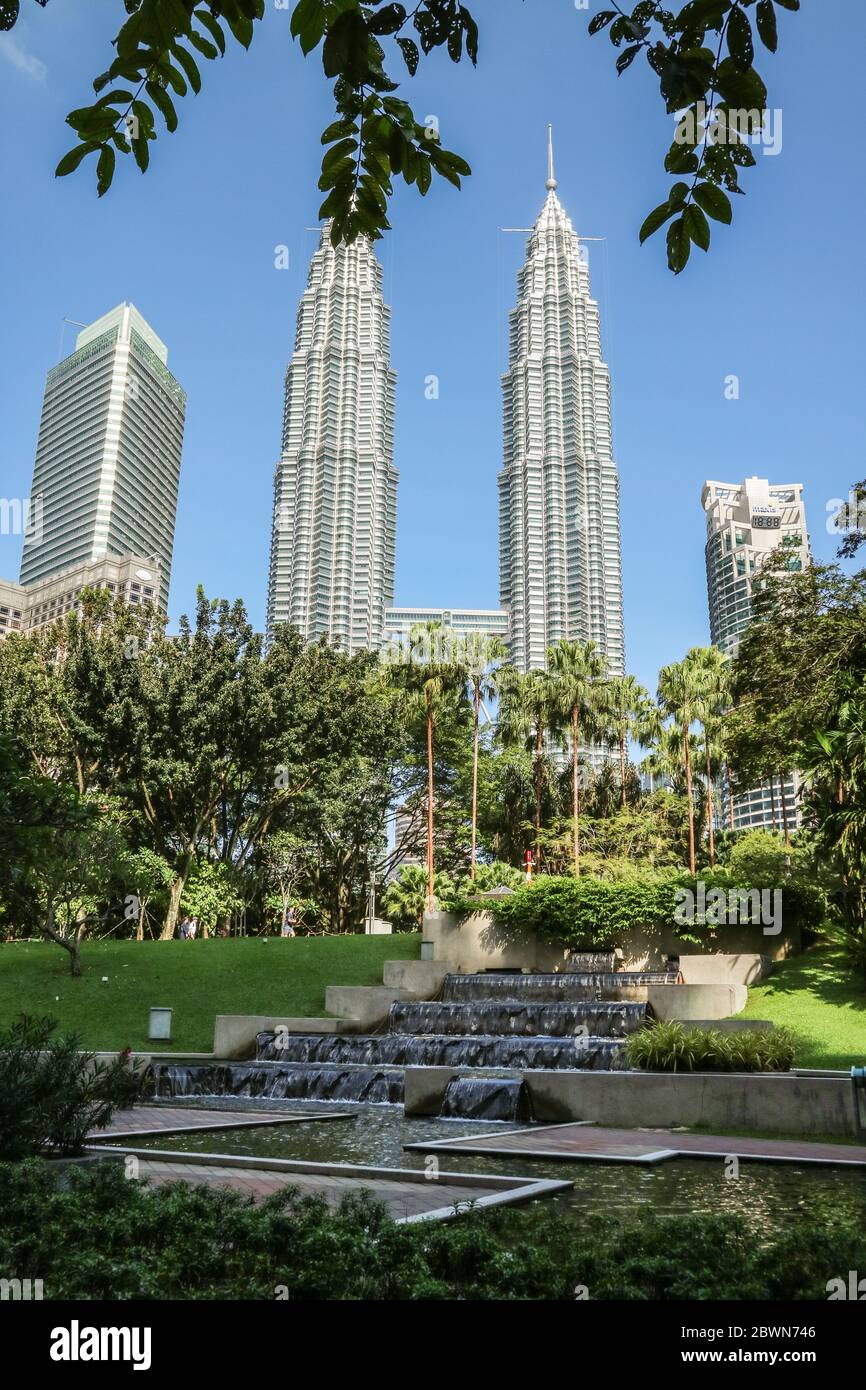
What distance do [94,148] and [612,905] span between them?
96.1 feet

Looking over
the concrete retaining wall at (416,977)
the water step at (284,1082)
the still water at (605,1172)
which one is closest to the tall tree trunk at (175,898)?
the concrete retaining wall at (416,977)

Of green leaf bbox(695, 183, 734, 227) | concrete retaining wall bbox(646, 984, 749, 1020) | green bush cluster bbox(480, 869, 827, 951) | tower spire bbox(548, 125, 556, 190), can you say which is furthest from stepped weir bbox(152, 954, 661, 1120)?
tower spire bbox(548, 125, 556, 190)

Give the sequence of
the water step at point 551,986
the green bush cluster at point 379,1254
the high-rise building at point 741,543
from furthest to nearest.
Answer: the high-rise building at point 741,543 < the water step at point 551,986 < the green bush cluster at point 379,1254

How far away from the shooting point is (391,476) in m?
149

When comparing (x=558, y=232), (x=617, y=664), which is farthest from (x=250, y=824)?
(x=558, y=232)

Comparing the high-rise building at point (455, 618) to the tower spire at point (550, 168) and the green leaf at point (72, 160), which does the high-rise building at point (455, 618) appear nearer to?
A: the tower spire at point (550, 168)

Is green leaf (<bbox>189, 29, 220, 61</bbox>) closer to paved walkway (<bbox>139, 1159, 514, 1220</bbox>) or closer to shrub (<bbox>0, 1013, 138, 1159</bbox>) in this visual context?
paved walkway (<bbox>139, 1159, 514, 1220</bbox>)

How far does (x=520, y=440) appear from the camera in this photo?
156625mm

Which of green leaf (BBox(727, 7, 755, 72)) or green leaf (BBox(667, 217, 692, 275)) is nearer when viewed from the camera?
green leaf (BBox(727, 7, 755, 72))

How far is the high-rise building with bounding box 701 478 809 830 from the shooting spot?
107500mm

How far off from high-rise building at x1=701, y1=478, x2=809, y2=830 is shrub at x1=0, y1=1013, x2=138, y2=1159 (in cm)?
8904

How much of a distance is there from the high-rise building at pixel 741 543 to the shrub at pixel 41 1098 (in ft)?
292

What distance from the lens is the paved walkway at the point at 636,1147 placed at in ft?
34.3
